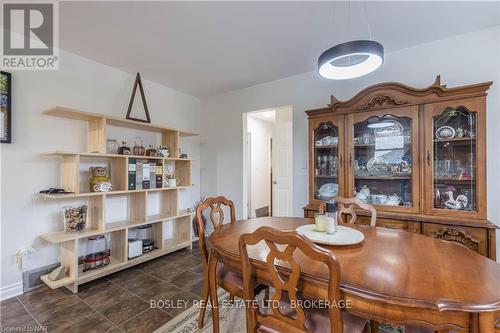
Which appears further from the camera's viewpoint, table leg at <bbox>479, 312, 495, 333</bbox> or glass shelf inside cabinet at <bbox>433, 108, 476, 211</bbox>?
glass shelf inside cabinet at <bbox>433, 108, 476, 211</bbox>

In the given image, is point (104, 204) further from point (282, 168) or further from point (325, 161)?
point (282, 168)

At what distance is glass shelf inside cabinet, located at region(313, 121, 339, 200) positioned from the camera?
262 centimetres

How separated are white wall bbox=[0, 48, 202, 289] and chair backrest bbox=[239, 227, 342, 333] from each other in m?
2.42

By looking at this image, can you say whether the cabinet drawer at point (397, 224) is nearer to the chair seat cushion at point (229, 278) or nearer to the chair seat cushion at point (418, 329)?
the chair seat cushion at point (418, 329)

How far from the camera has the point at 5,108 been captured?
2135mm

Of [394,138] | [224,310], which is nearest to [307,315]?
[224,310]

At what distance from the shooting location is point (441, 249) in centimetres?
128

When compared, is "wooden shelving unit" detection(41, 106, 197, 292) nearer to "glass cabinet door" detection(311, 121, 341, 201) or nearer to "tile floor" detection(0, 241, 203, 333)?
"tile floor" detection(0, 241, 203, 333)

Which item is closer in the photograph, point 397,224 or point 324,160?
point 397,224

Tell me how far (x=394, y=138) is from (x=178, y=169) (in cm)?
292

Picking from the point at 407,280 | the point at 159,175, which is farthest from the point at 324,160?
the point at 159,175

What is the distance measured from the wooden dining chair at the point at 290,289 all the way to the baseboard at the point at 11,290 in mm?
2436

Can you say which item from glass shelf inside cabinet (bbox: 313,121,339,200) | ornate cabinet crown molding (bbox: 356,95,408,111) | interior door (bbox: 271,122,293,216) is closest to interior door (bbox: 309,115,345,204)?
glass shelf inside cabinet (bbox: 313,121,339,200)

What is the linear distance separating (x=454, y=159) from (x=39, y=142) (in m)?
4.01
